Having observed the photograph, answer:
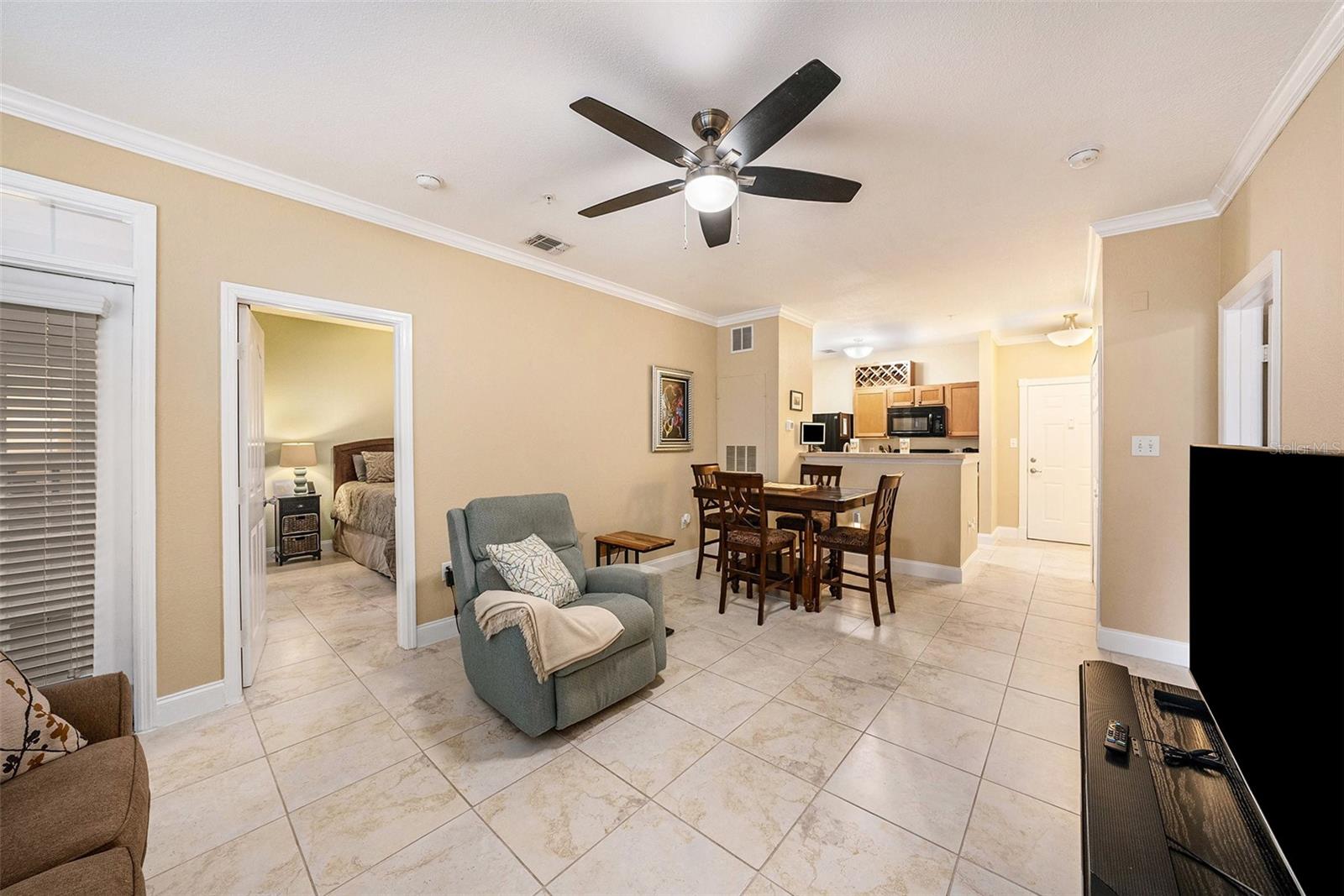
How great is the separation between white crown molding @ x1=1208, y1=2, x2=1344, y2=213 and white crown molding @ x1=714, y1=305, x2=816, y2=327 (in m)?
3.03

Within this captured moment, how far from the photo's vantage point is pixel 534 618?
1.95 meters

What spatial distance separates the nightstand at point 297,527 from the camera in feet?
16.4

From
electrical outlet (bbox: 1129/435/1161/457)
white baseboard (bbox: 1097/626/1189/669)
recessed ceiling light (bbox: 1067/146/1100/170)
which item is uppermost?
recessed ceiling light (bbox: 1067/146/1100/170)

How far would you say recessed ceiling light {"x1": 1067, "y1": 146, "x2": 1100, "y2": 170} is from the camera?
2.24 metres

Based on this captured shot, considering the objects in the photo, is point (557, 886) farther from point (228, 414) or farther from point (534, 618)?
point (228, 414)

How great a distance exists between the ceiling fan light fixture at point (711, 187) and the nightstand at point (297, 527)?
5.21 meters

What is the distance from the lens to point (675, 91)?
1.87 m

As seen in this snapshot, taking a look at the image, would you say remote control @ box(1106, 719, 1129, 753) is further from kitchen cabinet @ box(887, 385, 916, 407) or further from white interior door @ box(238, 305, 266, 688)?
kitchen cabinet @ box(887, 385, 916, 407)

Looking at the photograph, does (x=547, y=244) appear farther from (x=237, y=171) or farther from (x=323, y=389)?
(x=323, y=389)

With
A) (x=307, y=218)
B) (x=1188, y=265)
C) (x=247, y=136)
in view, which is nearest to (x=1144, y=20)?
(x=1188, y=265)

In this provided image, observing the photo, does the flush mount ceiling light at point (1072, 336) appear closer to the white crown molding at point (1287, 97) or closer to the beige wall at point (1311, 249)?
the white crown molding at point (1287, 97)

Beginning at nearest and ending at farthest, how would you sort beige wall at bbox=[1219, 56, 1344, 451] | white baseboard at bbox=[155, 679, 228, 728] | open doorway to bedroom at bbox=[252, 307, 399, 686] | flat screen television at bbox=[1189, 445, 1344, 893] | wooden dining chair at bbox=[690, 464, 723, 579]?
flat screen television at bbox=[1189, 445, 1344, 893] < beige wall at bbox=[1219, 56, 1344, 451] < white baseboard at bbox=[155, 679, 228, 728] < wooden dining chair at bbox=[690, 464, 723, 579] < open doorway to bedroom at bbox=[252, 307, 399, 686]

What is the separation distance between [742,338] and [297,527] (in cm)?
519

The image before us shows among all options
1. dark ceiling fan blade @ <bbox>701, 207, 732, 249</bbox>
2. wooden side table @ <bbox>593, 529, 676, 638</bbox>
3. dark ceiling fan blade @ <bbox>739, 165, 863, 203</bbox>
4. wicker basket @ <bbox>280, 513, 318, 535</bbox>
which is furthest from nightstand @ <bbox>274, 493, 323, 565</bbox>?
dark ceiling fan blade @ <bbox>739, 165, 863, 203</bbox>
